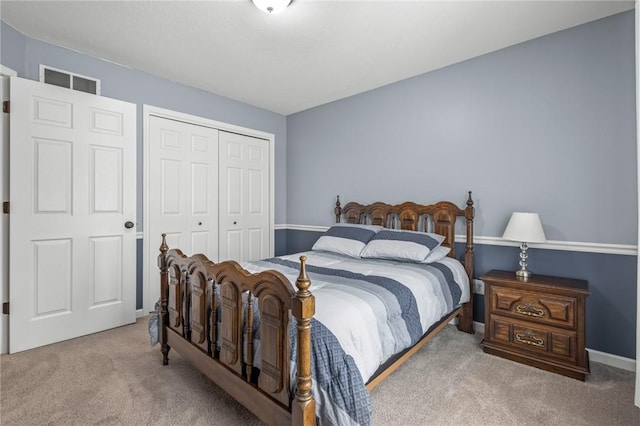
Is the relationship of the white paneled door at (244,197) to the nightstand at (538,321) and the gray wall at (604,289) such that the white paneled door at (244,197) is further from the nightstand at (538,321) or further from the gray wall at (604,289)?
the gray wall at (604,289)

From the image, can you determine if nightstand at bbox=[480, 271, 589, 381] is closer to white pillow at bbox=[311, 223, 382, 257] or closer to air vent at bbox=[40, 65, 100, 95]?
white pillow at bbox=[311, 223, 382, 257]

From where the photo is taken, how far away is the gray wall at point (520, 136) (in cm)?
225

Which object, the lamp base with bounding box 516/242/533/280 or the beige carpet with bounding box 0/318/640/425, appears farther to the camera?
the lamp base with bounding box 516/242/533/280

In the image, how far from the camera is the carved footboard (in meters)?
1.24

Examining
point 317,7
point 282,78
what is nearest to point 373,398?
point 317,7

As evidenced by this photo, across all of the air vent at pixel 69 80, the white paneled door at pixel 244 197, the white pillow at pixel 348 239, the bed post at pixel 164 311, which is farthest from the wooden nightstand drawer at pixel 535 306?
the air vent at pixel 69 80

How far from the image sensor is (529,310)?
2250mm

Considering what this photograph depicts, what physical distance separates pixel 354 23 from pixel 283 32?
1.78ft

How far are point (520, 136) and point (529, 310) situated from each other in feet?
4.57

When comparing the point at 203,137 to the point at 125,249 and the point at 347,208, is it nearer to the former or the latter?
the point at 125,249

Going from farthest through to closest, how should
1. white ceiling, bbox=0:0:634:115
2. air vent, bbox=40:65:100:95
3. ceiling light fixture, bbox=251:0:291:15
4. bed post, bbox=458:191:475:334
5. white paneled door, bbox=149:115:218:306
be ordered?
white paneled door, bbox=149:115:218:306 < bed post, bbox=458:191:475:334 < air vent, bbox=40:65:100:95 < white ceiling, bbox=0:0:634:115 < ceiling light fixture, bbox=251:0:291:15

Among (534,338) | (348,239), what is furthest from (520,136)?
(348,239)

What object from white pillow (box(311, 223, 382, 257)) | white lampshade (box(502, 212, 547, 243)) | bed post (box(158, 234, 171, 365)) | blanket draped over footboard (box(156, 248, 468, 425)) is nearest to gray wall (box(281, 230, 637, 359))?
white lampshade (box(502, 212, 547, 243))

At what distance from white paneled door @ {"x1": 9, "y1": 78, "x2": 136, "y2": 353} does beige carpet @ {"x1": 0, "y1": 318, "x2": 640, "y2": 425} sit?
359mm
